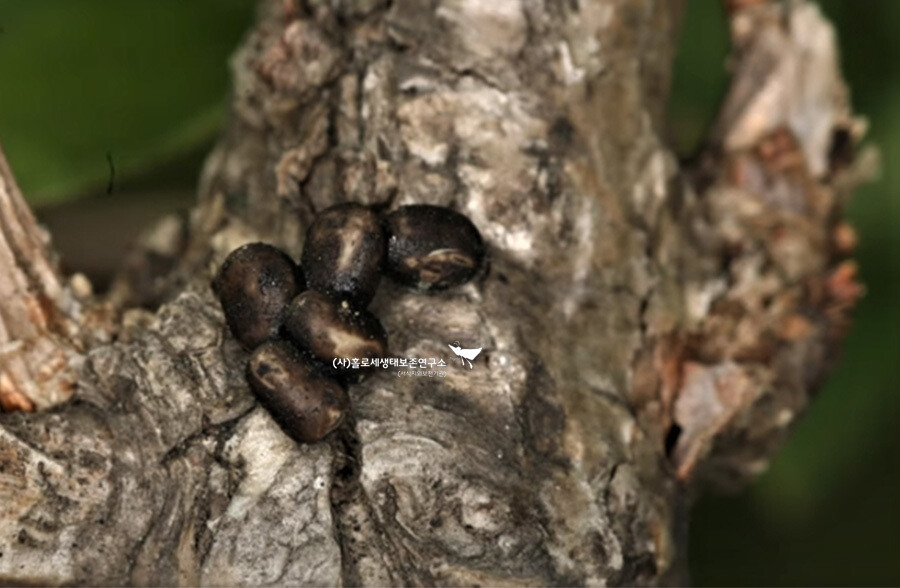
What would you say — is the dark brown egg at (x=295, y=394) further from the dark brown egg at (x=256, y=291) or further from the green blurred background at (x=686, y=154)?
the green blurred background at (x=686, y=154)

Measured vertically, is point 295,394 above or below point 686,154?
below

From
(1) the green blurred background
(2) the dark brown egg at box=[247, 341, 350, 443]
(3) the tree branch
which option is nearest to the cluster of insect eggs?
(2) the dark brown egg at box=[247, 341, 350, 443]

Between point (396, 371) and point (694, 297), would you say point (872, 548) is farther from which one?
point (396, 371)

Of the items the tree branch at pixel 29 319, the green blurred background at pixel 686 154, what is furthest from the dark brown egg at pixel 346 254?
the green blurred background at pixel 686 154

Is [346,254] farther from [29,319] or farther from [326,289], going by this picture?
[29,319]

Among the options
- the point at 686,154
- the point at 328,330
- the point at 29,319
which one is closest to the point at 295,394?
the point at 328,330

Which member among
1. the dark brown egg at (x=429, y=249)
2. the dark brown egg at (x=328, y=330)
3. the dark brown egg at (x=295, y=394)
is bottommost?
the dark brown egg at (x=295, y=394)

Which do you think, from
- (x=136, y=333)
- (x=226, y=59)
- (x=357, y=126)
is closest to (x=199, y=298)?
(x=136, y=333)
